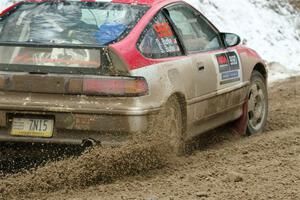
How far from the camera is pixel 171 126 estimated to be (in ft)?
21.9

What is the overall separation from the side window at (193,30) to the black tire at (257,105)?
2.92ft

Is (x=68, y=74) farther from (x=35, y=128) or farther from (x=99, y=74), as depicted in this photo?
(x=35, y=128)

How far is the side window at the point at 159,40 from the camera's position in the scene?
21.6 feet

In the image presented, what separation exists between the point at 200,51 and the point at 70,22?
1.50 metres

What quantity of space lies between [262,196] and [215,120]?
2.41 m

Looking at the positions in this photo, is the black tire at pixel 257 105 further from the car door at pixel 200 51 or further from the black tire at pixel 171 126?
the black tire at pixel 171 126

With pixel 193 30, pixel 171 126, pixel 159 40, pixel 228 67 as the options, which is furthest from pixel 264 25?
pixel 171 126

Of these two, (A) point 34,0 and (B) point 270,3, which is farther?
(B) point 270,3

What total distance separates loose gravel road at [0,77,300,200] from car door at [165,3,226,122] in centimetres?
59

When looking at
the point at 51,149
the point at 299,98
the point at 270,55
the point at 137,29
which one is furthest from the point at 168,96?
the point at 270,55

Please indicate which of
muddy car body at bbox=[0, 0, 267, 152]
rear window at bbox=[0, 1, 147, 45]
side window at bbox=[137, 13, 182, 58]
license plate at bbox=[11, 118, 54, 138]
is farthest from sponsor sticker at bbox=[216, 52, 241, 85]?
license plate at bbox=[11, 118, 54, 138]

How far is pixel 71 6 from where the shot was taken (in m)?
7.03

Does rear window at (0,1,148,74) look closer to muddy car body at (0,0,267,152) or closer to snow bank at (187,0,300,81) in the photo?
muddy car body at (0,0,267,152)

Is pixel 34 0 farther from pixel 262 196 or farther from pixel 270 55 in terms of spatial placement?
pixel 270 55
